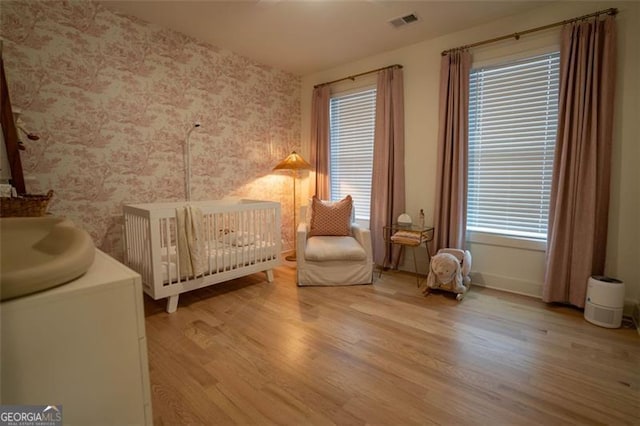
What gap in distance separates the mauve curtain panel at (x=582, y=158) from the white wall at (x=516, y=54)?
0.09 metres

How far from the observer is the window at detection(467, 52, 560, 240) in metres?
2.68

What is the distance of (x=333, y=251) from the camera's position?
3.01m

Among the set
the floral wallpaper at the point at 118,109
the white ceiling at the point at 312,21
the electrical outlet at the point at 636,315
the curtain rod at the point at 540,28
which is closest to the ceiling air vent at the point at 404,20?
the white ceiling at the point at 312,21

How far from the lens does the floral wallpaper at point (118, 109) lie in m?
2.34

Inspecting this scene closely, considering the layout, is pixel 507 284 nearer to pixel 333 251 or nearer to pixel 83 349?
pixel 333 251

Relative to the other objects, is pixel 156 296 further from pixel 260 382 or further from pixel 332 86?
pixel 332 86

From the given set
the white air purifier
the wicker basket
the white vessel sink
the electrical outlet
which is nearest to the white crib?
the wicker basket

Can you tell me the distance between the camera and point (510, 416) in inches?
56.3

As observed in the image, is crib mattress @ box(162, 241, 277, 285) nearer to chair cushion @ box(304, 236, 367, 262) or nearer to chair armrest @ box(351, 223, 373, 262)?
chair cushion @ box(304, 236, 367, 262)

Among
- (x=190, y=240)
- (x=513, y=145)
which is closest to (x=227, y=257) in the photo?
(x=190, y=240)

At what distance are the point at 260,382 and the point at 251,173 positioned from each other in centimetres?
267

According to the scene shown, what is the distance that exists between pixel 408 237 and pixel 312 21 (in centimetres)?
218

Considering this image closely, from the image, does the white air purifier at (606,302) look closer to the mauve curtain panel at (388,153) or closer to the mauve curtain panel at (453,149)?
the mauve curtain panel at (453,149)

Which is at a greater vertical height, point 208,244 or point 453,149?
point 453,149
